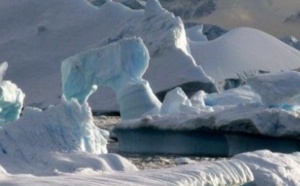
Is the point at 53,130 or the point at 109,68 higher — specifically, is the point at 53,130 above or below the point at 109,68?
above

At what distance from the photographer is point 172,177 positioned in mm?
5656

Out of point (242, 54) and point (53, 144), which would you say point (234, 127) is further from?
point (242, 54)

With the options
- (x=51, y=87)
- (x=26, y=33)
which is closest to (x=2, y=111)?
(x=51, y=87)

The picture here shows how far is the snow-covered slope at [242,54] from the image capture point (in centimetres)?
2370

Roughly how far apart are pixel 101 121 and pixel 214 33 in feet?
64.6

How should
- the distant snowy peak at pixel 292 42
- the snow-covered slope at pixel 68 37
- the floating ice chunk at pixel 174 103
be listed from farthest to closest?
the distant snowy peak at pixel 292 42
the snow-covered slope at pixel 68 37
the floating ice chunk at pixel 174 103

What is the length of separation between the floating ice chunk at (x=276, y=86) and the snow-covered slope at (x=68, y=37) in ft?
26.6

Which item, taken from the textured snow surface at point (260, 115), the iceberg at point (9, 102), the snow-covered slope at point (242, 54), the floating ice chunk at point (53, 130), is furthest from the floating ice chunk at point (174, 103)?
the snow-covered slope at point (242, 54)

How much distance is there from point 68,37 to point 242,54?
438cm

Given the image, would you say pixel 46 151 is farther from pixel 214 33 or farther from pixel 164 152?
pixel 214 33

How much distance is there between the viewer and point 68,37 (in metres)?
24.1

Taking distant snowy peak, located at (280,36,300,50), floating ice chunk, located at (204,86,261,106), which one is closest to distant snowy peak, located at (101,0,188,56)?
floating ice chunk, located at (204,86,261,106)

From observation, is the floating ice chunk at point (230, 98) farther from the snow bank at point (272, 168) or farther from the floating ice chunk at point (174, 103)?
the snow bank at point (272, 168)

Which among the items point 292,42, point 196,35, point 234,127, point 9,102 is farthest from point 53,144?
point 292,42
